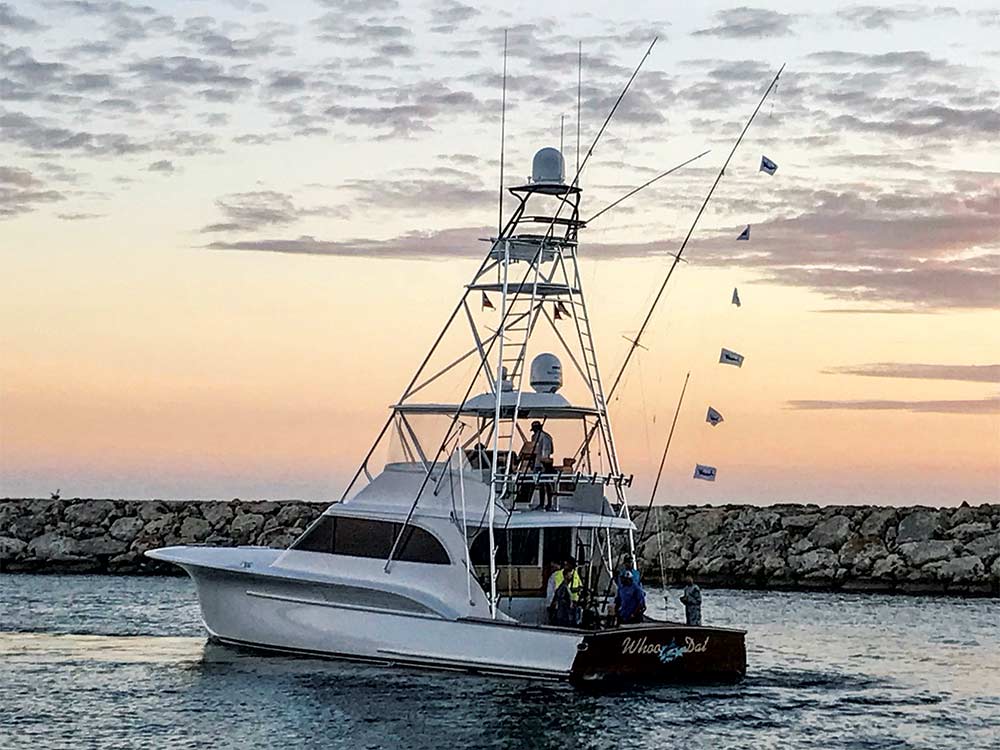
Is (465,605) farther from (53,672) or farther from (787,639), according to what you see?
(787,639)

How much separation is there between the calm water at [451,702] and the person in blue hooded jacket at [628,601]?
1.43m

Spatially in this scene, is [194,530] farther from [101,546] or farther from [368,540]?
[368,540]

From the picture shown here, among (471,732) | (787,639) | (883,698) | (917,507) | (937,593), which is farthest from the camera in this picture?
(917,507)

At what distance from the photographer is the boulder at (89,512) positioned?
67.6 m

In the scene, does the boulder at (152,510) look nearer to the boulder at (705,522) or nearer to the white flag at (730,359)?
the boulder at (705,522)

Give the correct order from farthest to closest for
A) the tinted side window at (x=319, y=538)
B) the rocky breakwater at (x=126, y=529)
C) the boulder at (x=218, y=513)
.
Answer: the boulder at (x=218, y=513) → the rocky breakwater at (x=126, y=529) → the tinted side window at (x=319, y=538)

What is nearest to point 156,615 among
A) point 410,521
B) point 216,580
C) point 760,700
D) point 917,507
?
point 216,580

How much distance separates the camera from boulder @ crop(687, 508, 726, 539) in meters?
60.7

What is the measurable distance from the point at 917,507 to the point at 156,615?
2881 centimetres

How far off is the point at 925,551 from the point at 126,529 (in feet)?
96.8

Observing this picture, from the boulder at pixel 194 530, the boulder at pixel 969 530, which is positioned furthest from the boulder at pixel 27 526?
the boulder at pixel 969 530

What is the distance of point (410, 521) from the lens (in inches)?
1235

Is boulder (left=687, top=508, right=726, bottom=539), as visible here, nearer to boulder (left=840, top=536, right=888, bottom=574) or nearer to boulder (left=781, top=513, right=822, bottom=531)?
boulder (left=781, top=513, right=822, bottom=531)

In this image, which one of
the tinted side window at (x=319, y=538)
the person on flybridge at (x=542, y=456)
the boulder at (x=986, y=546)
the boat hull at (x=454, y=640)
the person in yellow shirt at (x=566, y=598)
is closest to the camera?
the boat hull at (x=454, y=640)
